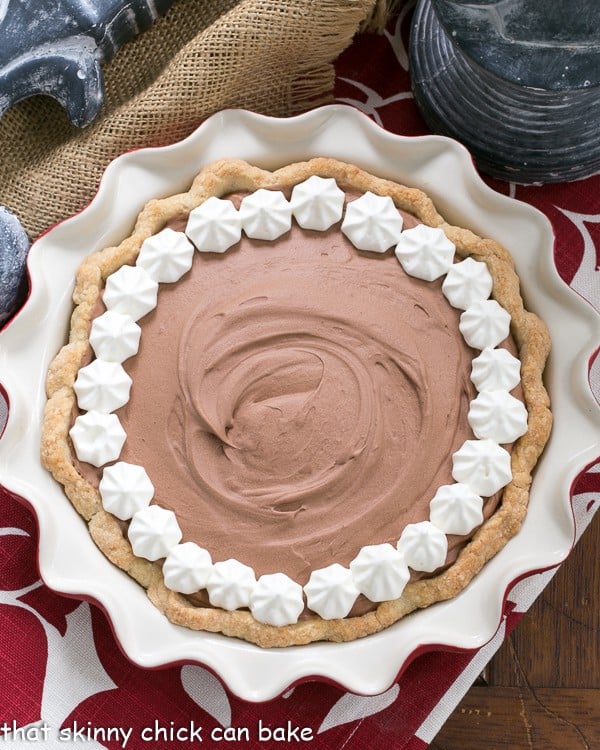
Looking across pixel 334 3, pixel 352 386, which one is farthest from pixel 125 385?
pixel 334 3

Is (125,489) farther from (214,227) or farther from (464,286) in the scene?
(464,286)

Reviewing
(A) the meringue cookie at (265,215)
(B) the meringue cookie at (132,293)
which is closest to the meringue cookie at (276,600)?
(B) the meringue cookie at (132,293)

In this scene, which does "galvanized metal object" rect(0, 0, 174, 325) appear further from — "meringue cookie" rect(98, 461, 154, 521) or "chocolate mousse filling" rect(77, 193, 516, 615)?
"meringue cookie" rect(98, 461, 154, 521)

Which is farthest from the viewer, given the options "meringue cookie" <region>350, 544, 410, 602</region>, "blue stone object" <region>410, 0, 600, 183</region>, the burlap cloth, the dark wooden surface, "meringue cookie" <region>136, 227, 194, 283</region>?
the dark wooden surface

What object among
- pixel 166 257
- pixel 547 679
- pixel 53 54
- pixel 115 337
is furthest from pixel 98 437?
pixel 547 679

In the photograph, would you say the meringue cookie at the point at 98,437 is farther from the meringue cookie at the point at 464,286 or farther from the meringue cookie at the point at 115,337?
the meringue cookie at the point at 464,286

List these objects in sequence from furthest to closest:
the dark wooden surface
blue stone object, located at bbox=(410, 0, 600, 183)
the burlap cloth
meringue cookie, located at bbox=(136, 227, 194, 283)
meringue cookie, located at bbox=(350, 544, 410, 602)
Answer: the dark wooden surface → the burlap cloth → meringue cookie, located at bbox=(136, 227, 194, 283) → meringue cookie, located at bbox=(350, 544, 410, 602) → blue stone object, located at bbox=(410, 0, 600, 183)

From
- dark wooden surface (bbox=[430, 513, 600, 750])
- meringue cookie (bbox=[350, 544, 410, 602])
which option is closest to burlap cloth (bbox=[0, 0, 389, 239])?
meringue cookie (bbox=[350, 544, 410, 602])
